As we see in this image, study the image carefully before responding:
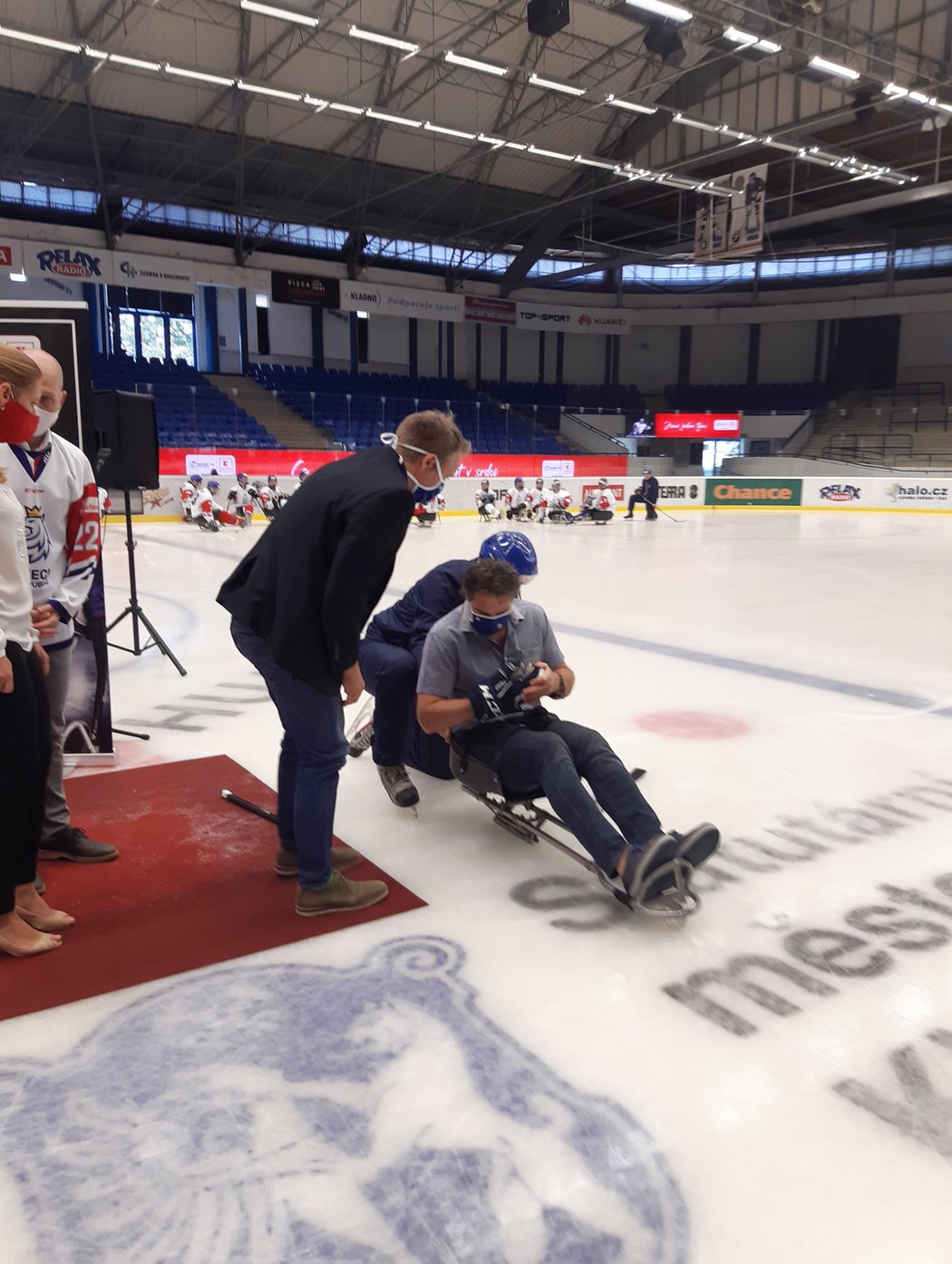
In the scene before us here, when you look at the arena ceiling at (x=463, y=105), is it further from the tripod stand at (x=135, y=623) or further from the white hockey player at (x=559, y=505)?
the tripod stand at (x=135, y=623)

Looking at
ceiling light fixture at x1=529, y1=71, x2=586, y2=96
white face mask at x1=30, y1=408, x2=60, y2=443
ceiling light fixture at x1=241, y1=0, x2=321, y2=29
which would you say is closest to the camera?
white face mask at x1=30, y1=408, x2=60, y2=443

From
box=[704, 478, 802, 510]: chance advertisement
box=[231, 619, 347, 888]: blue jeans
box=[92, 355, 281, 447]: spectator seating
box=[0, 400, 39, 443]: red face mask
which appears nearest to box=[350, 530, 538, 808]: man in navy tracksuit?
box=[231, 619, 347, 888]: blue jeans

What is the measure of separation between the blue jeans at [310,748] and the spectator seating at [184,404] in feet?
63.6

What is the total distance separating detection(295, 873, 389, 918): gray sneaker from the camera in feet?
8.63

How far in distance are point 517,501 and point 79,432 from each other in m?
17.4

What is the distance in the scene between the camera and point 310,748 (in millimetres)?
2557

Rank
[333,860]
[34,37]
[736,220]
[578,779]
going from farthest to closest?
1. [736,220]
2. [34,37]
3. [333,860]
4. [578,779]

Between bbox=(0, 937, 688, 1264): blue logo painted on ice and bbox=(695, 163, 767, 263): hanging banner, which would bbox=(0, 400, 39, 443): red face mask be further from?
bbox=(695, 163, 767, 263): hanging banner

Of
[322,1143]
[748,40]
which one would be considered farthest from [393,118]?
[322,1143]

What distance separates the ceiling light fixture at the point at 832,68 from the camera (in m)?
15.9

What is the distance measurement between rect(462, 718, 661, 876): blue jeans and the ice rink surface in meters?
0.24

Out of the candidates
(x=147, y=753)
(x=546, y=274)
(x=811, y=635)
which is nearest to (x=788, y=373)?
(x=546, y=274)

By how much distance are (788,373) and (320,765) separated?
37.4m

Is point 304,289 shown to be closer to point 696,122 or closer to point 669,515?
point 696,122
